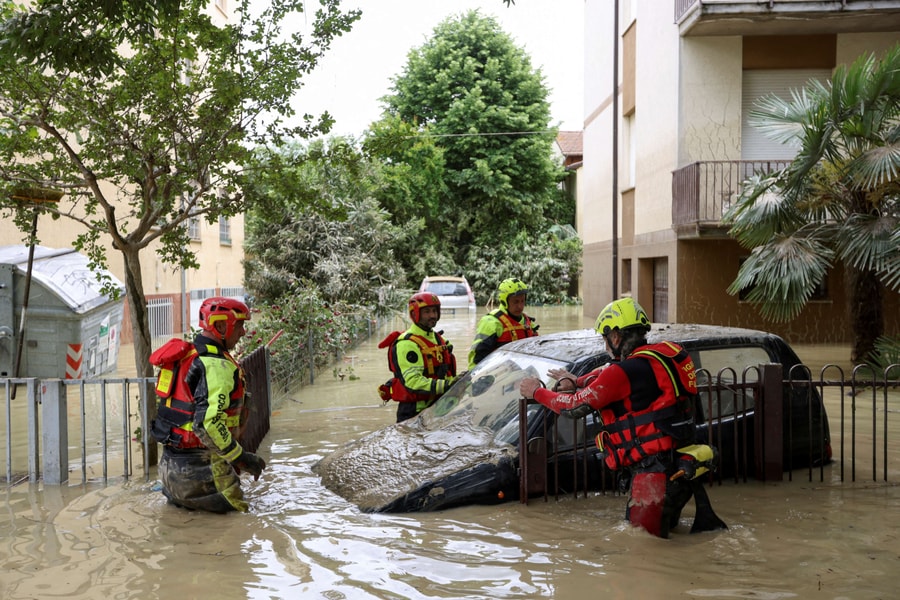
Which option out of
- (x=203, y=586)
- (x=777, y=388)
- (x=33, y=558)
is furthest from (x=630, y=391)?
(x=33, y=558)

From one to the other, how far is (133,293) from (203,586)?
12.1 feet

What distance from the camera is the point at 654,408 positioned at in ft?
15.7

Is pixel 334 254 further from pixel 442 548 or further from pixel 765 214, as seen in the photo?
pixel 442 548

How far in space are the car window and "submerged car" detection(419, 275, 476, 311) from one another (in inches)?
695

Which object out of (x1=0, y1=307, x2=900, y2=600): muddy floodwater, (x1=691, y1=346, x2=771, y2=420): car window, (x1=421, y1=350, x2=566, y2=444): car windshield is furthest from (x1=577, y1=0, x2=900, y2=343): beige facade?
(x1=0, y1=307, x2=900, y2=600): muddy floodwater

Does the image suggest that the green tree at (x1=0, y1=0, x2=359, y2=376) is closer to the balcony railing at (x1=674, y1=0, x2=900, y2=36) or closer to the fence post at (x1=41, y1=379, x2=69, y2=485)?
the fence post at (x1=41, y1=379, x2=69, y2=485)

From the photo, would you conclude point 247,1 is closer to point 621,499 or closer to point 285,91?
point 285,91

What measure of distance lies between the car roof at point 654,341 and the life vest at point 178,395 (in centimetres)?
220

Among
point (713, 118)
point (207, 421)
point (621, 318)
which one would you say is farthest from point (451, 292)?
point (621, 318)

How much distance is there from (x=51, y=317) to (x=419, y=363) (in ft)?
21.0

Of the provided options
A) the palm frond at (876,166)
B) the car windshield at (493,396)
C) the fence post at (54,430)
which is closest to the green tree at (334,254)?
the palm frond at (876,166)

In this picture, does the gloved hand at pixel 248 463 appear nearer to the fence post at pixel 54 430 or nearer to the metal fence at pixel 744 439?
the metal fence at pixel 744 439

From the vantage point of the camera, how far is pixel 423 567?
15.3 feet

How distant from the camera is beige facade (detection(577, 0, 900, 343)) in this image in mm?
15406
